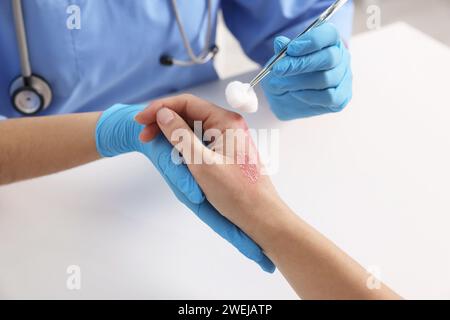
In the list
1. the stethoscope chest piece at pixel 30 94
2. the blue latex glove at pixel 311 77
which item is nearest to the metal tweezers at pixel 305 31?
the blue latex glove at pixel 311 77

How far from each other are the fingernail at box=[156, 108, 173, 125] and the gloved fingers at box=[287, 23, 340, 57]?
0.71 ft

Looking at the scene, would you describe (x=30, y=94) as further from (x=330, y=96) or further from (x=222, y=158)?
(x=330, y=96)

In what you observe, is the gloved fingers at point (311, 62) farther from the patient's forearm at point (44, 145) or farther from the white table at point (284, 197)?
the patient's forearm at point (44, 145)

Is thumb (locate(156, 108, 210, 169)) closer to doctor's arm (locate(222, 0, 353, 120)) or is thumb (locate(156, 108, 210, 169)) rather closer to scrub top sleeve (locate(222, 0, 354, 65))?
doctor's arm (locate(222, 0, 353, 120))

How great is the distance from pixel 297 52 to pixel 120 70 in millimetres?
381

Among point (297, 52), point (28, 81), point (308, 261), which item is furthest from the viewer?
point (28, 81)

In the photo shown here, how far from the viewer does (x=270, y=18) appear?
107 cm

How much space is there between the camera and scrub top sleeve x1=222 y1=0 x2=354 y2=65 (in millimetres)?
1062

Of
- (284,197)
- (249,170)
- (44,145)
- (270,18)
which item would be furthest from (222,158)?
(270,18)

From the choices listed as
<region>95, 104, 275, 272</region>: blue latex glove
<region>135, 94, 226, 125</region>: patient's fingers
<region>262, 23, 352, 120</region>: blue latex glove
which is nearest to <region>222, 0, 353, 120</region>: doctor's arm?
<region>262, 23, 352, 120</region>: blue latex glove

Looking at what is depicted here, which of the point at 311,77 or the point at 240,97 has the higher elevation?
the point at 311,77
